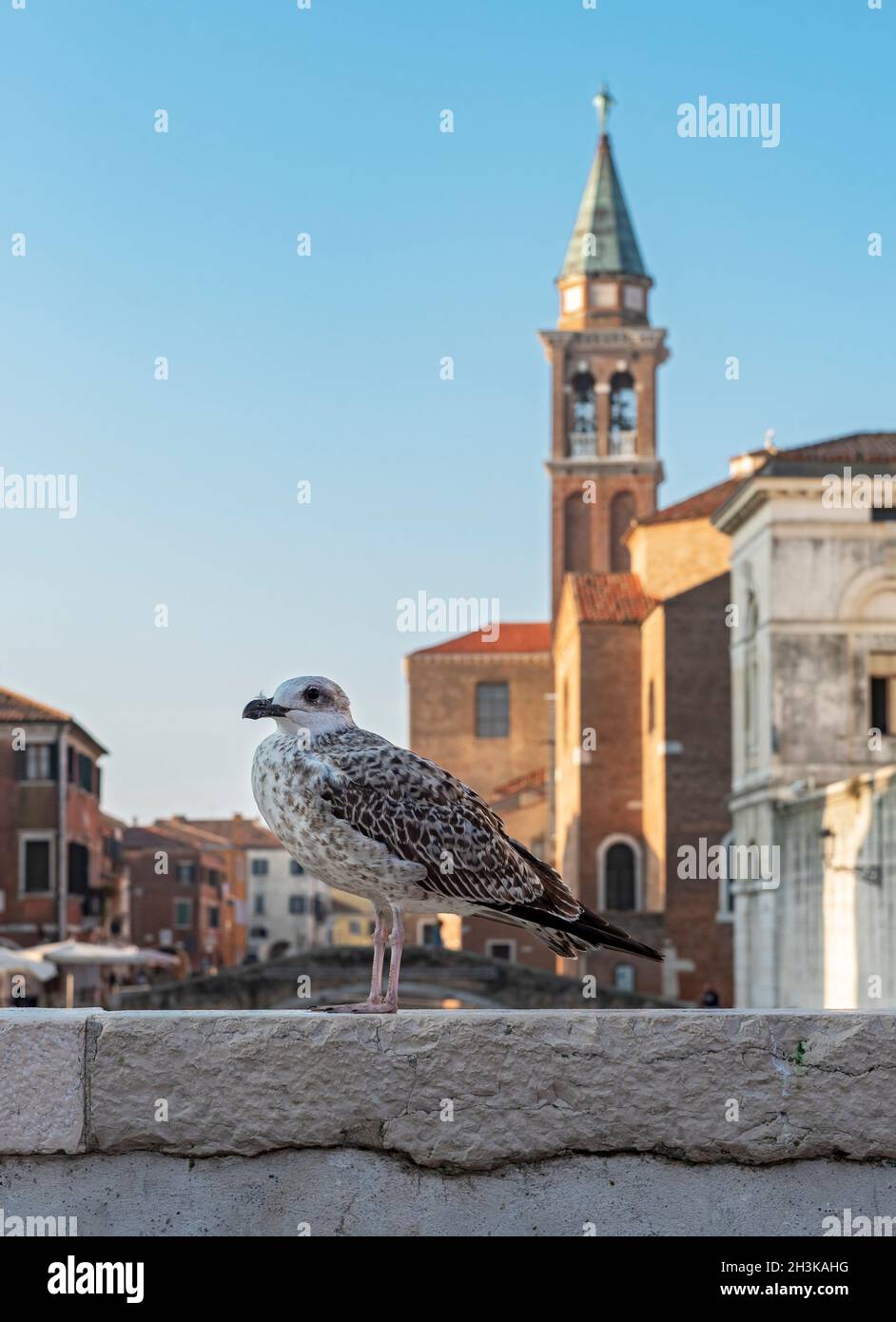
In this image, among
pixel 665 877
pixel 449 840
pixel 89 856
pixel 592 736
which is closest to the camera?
pixel 449 840

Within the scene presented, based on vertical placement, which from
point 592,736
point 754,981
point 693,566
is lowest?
point 754,981

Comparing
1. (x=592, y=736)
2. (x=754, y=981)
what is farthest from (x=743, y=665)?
(x=592, y=736)

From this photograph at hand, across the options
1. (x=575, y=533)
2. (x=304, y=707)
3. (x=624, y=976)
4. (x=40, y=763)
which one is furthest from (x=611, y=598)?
(x=304, y=707)

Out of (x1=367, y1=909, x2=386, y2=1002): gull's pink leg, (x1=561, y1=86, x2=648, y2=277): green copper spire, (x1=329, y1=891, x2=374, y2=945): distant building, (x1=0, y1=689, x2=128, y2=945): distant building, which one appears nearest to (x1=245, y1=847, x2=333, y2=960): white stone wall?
(x1=329, y1=891, x2=374, y2=945): distant building

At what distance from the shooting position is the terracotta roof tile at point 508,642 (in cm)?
6925

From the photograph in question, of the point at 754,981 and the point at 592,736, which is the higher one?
the point at 592,736

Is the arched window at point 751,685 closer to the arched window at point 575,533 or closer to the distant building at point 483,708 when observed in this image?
the arched window at point 575,533

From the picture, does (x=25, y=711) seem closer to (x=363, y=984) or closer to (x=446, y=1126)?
(x=363, y=984)

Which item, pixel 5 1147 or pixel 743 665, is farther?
pixel 743 665

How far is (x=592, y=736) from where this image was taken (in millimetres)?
49938

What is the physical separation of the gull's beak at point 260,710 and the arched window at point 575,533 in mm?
58847

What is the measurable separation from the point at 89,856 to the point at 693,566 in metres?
20.2
